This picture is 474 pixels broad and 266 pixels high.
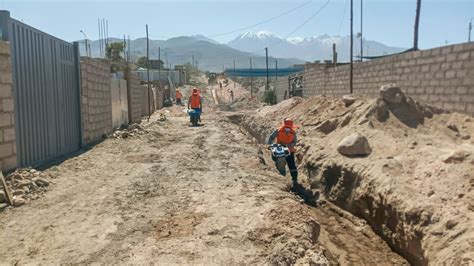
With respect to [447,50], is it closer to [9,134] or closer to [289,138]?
[289,138]

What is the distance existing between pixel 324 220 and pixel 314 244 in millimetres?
2952

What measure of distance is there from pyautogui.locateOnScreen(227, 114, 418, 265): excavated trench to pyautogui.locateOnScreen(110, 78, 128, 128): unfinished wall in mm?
7061

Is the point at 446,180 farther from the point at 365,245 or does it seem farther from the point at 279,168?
the point at 279,168

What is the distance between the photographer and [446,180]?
23.0 feet

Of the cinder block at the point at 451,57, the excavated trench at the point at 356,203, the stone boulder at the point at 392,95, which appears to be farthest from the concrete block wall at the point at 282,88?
the cinder block at the point at 451,57

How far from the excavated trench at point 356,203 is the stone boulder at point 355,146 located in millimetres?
394

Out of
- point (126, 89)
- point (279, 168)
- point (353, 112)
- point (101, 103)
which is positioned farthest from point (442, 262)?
point (126, 89)

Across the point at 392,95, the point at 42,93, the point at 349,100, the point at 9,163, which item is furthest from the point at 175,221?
the point at 349,100

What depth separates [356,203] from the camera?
28.6 ft

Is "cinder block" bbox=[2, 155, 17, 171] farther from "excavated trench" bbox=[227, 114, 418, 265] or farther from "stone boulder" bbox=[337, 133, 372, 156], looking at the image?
"stone boulder" bbox=[337, 133, 372, 156]

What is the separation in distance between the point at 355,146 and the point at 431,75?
2.66 m

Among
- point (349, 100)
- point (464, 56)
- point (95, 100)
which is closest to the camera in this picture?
point (464, 56)

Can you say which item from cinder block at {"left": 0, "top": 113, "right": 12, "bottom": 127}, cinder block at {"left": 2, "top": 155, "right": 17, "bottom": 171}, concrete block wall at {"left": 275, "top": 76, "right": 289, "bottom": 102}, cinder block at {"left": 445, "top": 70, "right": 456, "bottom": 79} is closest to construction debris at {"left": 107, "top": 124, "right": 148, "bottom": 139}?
cinder block at {"left": 2, "top": 155, "right": 17, "bottom": 171}

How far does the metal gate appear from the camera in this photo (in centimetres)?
769
